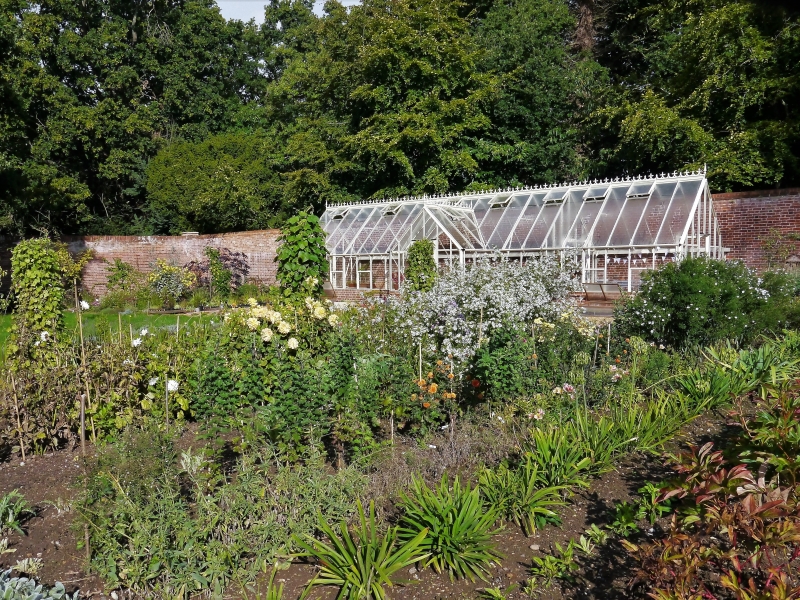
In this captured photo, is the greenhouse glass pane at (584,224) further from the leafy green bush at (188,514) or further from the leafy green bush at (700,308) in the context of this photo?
the leafy green bush at (188,514)

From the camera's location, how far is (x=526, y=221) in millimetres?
15797

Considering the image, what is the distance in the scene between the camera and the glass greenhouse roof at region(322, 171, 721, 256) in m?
13.9

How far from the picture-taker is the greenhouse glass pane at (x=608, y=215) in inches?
563

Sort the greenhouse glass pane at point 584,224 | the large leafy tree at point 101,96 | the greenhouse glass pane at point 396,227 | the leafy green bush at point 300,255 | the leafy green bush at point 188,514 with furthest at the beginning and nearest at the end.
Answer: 1. the large leafy tree at point 101,96
2. the greenhouse glass pane at point 396,227
3. the greenhouse glass pane at point 584,224
4. the leafy green bush at point 300,255
5. the leafy green bush at point 188,514

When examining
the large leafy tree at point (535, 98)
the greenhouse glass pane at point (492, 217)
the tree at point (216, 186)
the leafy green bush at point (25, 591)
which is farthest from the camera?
the tree at point (216, 186)

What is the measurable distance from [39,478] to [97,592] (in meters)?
1.68

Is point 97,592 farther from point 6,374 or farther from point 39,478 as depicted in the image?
point 6,374

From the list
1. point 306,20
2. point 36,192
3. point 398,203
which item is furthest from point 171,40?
point 398,203

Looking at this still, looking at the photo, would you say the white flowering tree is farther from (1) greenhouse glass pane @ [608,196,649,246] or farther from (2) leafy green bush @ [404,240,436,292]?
(1) greenhouse glass pane @ [608,196,649,246]

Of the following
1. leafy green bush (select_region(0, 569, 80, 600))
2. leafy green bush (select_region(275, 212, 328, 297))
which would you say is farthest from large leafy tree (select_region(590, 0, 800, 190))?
leafy green bush (select_region(0, 569, 80, 600))

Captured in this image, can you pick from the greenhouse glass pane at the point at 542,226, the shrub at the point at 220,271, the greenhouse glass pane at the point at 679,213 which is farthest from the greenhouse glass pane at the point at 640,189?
the shrub at the point at 220,271

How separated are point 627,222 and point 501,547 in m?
12.0

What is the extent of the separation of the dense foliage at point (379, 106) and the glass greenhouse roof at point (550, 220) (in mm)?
2922

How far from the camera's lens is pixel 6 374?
216 inches
